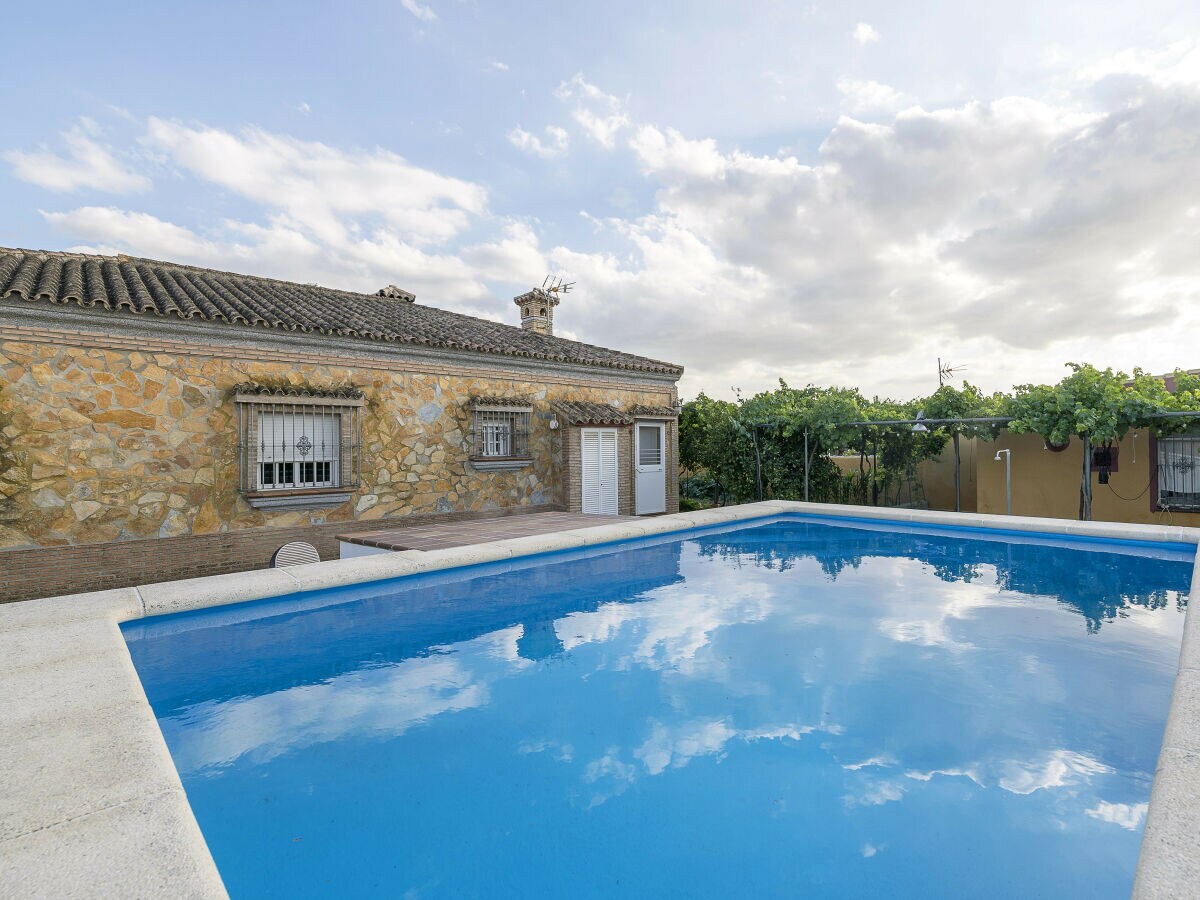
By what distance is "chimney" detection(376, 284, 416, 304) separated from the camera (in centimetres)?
1521

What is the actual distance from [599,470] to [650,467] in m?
1.79

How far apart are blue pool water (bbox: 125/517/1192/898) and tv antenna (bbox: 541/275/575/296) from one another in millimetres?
12131

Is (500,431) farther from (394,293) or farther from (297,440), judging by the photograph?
(394,293)

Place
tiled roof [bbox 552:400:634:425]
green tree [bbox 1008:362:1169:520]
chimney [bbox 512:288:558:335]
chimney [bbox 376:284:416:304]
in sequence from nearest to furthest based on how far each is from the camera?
green tree [bbox 1008:362:1169:520]
tiled roof [bbox 552:400:634:425]
chimney [bbox 376:284:416:304]
chimney [bbox 512:288:558:335]

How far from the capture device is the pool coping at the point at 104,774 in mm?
2107

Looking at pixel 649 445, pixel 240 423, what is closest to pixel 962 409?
pixel 649 445

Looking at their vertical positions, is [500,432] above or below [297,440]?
above

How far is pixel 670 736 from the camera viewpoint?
3971mm

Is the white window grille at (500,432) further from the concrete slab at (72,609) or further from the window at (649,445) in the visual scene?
the concrete slab at (72,609)

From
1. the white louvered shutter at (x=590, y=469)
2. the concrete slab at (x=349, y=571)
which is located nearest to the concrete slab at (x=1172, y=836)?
the concrete slab at (x=349, y=571)

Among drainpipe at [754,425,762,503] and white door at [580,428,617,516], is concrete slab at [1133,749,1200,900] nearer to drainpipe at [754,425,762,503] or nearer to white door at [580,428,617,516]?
white door at [580,428,617,516]

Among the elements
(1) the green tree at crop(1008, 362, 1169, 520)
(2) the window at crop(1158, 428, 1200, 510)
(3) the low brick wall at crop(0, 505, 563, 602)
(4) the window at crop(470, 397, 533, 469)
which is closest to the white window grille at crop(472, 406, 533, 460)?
(4) the window at crop(470, 397, 533, 469)

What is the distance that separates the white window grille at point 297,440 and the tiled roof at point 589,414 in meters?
4.46

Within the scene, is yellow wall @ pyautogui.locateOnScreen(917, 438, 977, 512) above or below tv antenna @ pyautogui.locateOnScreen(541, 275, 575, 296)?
below
